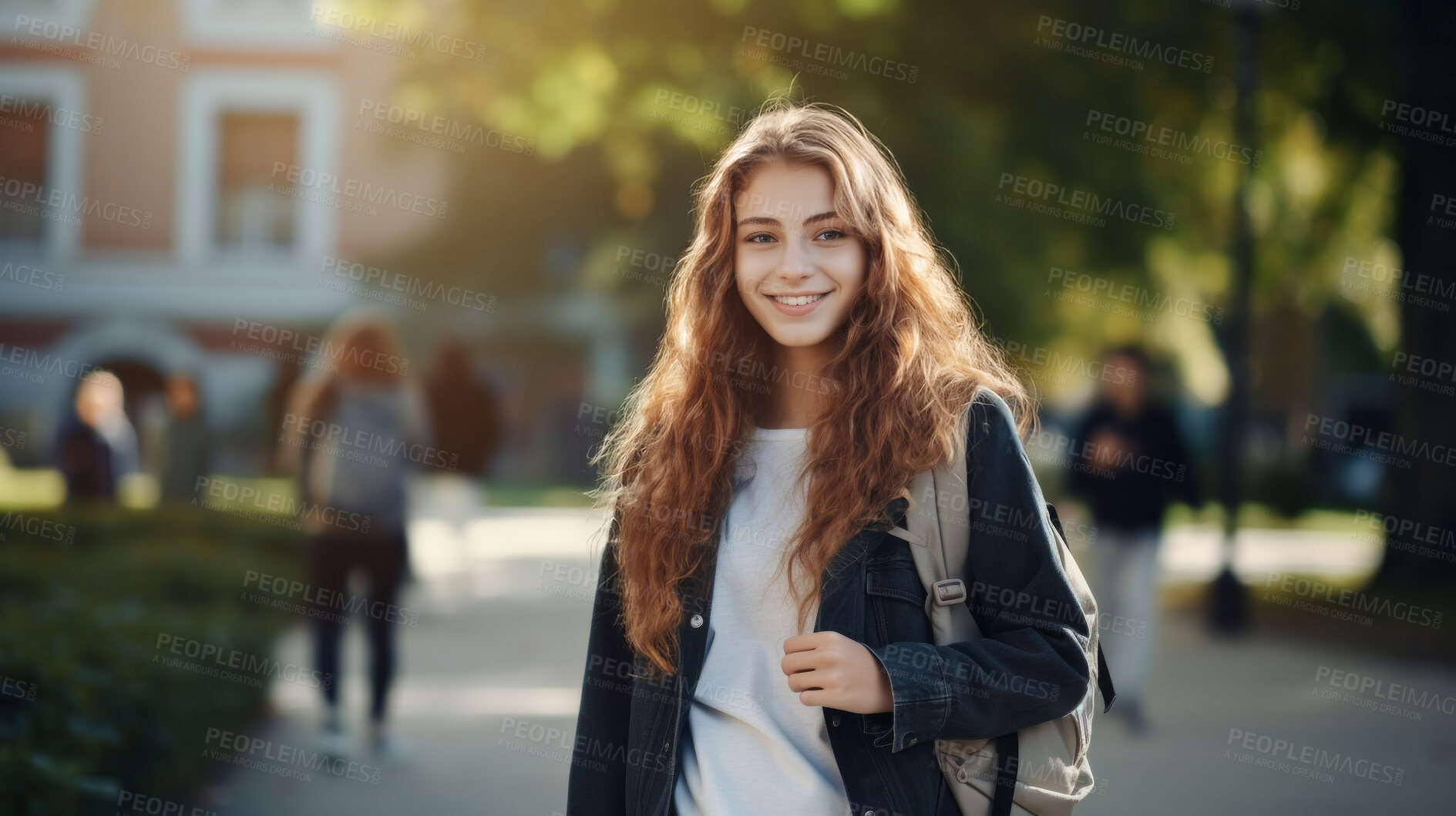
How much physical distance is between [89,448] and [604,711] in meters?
13.4

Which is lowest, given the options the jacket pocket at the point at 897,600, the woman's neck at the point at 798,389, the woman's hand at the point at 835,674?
the woman's hand at the point at 835,674

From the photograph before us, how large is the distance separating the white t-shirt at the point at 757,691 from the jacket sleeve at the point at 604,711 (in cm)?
21

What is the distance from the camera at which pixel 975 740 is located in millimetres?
2305

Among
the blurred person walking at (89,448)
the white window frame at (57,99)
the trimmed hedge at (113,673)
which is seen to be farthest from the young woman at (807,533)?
the white window frame at (57,99)

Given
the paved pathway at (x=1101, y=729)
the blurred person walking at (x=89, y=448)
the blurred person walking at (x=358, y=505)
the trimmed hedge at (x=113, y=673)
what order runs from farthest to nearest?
the blurred person walking at (x=89, y=448)
the blurred person walking at (x=358, y=505)
the paved pathway at (x=1101, y=729)
the trimmed hedge at (x=113, y=673)

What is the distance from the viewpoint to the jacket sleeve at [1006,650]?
7.32 ft

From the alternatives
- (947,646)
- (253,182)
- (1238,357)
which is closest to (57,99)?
(253,182)

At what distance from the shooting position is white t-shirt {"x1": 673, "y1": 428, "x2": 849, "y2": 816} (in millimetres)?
2369

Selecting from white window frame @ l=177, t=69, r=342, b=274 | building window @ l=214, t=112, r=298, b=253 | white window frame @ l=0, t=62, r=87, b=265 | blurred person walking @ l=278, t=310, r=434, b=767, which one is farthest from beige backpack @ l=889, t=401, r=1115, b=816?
white window frame @ l=0, t=62, r=87, b=265

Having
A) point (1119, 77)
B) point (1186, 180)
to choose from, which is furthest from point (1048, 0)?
point (1186, 180)

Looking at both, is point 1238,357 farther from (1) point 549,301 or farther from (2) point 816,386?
(1) point 549,301

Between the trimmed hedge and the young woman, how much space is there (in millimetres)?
3175

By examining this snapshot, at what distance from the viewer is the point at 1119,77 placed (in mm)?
14836

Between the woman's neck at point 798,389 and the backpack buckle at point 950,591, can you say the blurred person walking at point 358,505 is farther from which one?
the backpack buckle at point 950,591
